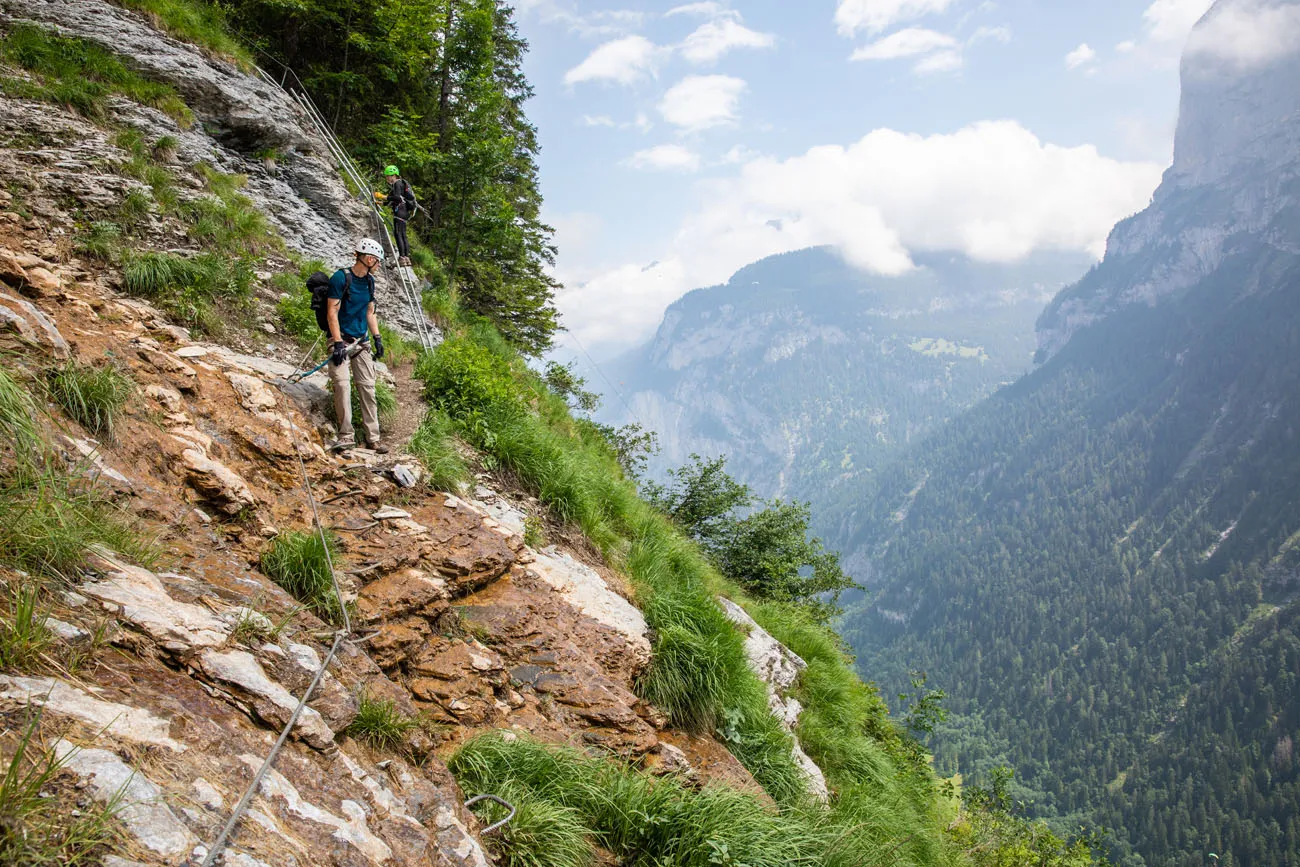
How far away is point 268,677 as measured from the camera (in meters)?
3.27

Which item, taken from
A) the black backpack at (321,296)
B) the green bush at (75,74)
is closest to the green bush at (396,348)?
the black backpack at (321,296)

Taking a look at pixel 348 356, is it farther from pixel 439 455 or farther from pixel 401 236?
pixel 401 236

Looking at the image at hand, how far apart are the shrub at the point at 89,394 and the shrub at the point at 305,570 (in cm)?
143

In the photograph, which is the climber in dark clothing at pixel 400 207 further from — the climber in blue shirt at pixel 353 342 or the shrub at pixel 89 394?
the shrub at pixel 89 394

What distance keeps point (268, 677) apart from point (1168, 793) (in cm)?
18612

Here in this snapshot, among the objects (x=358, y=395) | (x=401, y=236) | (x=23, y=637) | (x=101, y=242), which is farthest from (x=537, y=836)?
(x=401, y=236)

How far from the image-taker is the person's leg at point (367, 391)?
704 cm

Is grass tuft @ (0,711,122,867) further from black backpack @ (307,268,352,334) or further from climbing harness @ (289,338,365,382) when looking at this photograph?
black backpack @ (307,268,352,334)

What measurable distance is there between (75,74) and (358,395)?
826 centimetres

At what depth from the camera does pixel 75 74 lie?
977cm

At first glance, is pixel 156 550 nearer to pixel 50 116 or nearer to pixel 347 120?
pixel 50 116

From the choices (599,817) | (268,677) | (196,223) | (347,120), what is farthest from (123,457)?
(347,120)

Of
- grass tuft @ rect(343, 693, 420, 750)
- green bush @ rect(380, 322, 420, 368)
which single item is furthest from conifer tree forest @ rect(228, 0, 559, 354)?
grass tuft @ rect(343, 693, 420, 750)

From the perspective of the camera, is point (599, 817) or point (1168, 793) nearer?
point (599, 817)
